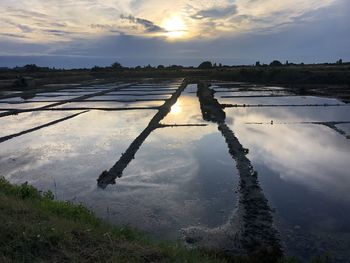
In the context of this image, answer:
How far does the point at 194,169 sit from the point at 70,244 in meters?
5.13

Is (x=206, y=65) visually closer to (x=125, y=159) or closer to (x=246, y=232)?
(x=125, y=159)

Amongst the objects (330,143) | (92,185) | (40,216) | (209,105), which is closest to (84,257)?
(40,216)

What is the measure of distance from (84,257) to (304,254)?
112 inches

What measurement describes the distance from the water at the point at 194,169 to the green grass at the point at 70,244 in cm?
110

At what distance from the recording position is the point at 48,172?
9.28 metres

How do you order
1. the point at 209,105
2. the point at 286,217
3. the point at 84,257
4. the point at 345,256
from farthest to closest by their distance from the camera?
the point at 209,105
the point at 286,217
the point at 345,256
the point at 84,257

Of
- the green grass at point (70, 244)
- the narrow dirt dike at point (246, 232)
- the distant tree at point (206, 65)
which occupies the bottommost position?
the distant tree at point (206, 65)

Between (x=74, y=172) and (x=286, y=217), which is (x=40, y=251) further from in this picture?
(x=74, y=172)

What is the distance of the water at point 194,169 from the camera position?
6.26 meters

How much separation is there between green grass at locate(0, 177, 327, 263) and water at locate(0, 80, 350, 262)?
1103 mm

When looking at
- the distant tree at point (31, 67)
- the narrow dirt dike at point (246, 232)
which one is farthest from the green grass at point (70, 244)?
the distant tree at point (31, 67)

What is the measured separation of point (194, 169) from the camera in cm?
909

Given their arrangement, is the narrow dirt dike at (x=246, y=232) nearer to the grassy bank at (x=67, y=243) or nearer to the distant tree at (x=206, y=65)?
the grassy bank at (x=67, y=243)

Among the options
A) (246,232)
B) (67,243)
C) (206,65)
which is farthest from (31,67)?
(67,243)
